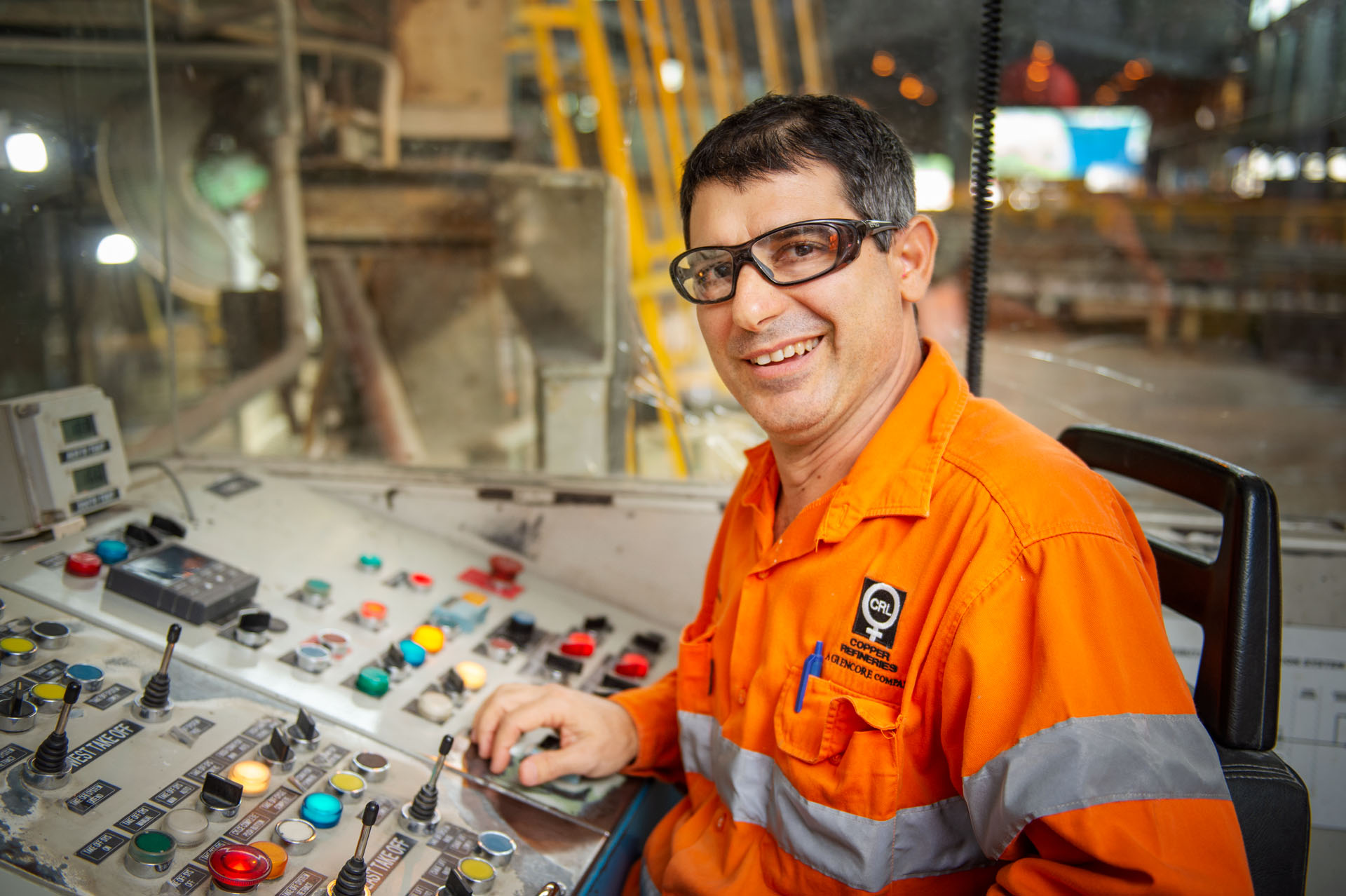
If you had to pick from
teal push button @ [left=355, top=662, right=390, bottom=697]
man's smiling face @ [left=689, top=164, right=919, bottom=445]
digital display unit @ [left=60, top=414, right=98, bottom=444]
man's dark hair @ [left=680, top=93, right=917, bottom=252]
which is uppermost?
man's dark hair @ [left=680, top=93, right=917, bottom=252]

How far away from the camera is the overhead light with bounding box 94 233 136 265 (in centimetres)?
174

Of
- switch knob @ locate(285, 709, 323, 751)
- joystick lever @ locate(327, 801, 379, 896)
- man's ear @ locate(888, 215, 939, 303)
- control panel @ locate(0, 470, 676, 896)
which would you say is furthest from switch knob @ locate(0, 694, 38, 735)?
man's ear @ locate(888, 215, 939, 303)

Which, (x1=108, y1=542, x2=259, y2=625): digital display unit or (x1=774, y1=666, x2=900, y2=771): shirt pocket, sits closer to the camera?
(x1=774, y1=666, x2=900, y2=771): shirt pocket

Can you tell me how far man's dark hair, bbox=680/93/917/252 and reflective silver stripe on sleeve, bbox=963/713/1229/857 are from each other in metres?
0.53

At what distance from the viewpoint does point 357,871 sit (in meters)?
0.77

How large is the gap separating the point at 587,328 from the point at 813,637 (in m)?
1.19

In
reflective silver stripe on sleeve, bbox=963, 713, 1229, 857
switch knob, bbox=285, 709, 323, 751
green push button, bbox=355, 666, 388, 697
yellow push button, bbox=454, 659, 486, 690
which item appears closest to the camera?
reflective silver stripe on sleeve, bbox=963, 713, 1229, 857

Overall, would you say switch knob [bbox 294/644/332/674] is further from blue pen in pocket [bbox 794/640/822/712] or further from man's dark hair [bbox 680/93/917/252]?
man's dark hair [bbox 680/93/917/252]

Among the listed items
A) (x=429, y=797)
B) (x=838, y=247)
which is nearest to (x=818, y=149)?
(x=838, y=247)

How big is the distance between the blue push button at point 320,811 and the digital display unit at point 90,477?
640mm

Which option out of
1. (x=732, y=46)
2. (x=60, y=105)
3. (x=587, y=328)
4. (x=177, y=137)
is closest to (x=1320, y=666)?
(x=587, y=328)

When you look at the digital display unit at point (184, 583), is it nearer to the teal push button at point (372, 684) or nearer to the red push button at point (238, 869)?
the teal push button at point (372, 684)

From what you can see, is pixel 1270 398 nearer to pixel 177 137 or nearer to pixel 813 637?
pixel 813 637

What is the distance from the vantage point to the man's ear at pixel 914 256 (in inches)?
39.1
